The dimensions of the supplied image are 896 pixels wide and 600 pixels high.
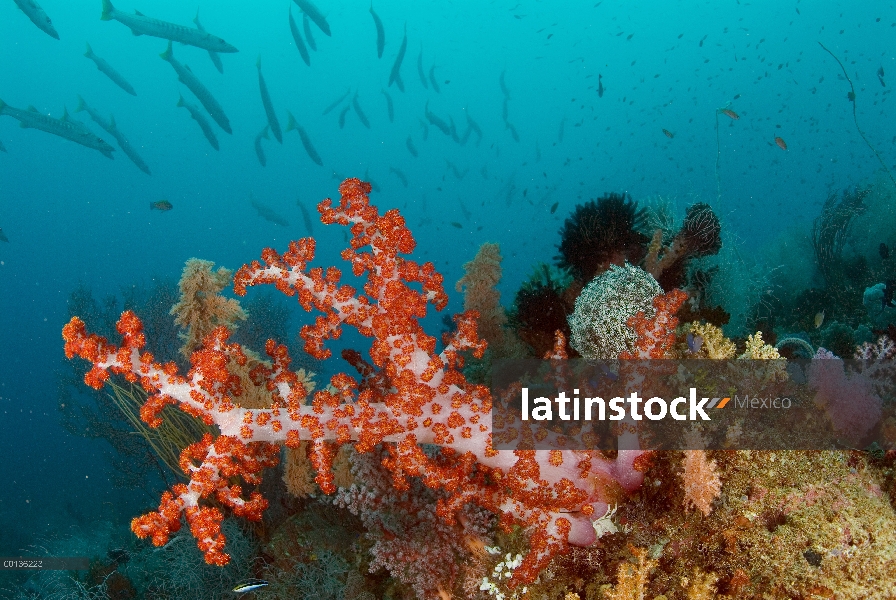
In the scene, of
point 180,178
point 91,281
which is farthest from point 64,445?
point 180,178

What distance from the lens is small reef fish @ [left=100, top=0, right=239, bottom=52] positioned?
16984mm

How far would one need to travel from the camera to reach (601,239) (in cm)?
738

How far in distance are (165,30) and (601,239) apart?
56.8 ft

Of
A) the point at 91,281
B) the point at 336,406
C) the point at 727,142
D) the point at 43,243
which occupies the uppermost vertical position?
the point at 727,142

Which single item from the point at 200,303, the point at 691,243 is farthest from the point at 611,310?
the point at 200,303

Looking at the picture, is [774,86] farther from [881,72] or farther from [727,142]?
[881,72]

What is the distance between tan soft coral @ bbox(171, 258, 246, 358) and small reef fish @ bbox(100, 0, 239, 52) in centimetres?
1414

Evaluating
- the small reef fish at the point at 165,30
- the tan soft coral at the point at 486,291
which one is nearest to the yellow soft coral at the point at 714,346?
the tan soft coral at the point at 486,291

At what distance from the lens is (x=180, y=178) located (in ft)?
261

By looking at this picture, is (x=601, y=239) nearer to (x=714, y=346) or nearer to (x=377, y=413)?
(x=714, y=346)

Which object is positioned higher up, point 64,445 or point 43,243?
point 43,243

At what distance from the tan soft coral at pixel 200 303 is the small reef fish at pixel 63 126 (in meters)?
13.8

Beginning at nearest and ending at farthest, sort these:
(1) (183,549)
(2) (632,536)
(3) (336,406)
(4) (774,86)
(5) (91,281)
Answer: (2) (632,536) → (3) (336,406) → (1) (183,549) → (5) (91,281) → (4) (774,86)

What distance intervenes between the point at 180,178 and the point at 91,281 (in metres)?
20.3
